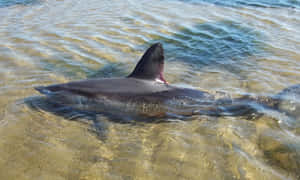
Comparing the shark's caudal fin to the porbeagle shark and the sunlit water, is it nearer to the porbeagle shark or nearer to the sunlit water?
the porbeagle shark

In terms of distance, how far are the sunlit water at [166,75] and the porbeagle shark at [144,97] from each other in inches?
8.0

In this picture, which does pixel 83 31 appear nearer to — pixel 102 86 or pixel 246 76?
pixel 102 86

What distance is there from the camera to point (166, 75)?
17.3 feet

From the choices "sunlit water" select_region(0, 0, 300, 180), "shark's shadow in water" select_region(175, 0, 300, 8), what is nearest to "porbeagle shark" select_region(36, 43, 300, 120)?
"sunlit water" select_region(0, 0, 300, 180)

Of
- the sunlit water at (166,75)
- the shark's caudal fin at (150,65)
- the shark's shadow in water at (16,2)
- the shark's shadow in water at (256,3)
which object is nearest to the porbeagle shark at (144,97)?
the shark's caudal fin at (150,65)

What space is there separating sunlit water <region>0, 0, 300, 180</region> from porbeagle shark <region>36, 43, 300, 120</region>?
0.20 metres

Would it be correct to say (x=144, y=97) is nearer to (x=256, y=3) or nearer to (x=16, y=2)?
(x=16, y=2)

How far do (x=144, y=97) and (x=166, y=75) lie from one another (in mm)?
1533

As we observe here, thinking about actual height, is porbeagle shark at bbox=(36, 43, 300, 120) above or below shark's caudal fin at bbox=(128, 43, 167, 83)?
below

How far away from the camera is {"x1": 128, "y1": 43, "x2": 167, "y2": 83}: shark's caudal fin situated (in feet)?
13.0

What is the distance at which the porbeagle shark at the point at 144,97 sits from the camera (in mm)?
3822

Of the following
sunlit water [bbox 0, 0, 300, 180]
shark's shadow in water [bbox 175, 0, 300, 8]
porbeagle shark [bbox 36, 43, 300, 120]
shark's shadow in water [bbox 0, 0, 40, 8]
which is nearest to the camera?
sunlit water [bbox 0, 0, 300, 180]

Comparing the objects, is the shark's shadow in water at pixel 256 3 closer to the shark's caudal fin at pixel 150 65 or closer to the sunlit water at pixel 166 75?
the sunlit water at pixel 166 75

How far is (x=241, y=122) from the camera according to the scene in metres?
3.74
